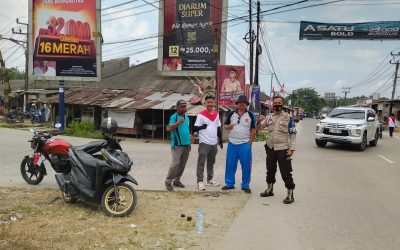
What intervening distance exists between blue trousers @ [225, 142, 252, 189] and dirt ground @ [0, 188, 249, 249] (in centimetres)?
31

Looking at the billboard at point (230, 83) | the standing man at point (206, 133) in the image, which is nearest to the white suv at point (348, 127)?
the billboard at point (230, 83)

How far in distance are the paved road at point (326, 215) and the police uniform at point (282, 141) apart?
1.74 feet

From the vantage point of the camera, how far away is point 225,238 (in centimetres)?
500

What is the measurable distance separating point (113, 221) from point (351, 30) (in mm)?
28820

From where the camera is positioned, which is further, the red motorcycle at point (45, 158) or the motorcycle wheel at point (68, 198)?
the red motorcycle at point (45, 158)

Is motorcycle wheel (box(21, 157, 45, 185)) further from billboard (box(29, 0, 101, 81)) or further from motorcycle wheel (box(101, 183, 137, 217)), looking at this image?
billboard (box(29, 0, 101, 81))

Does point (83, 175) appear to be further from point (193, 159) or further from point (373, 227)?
point (193, 159)

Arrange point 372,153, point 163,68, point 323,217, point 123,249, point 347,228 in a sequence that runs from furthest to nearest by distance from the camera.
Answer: point 163,68, point 372,153, point 323,217, point 347,228, point 123,249

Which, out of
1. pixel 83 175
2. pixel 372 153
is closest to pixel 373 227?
pixel 83 175

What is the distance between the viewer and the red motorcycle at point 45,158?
727cm

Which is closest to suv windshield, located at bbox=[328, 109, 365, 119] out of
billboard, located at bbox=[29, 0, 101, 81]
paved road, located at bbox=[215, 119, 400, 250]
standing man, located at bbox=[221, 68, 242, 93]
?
standing man, located at bbox=[221, 68, 242, 93]

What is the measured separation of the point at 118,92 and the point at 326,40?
16.0 metres

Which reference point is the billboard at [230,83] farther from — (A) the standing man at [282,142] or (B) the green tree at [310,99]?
(B) the green tree at [310,99]

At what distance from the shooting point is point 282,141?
276 inches
